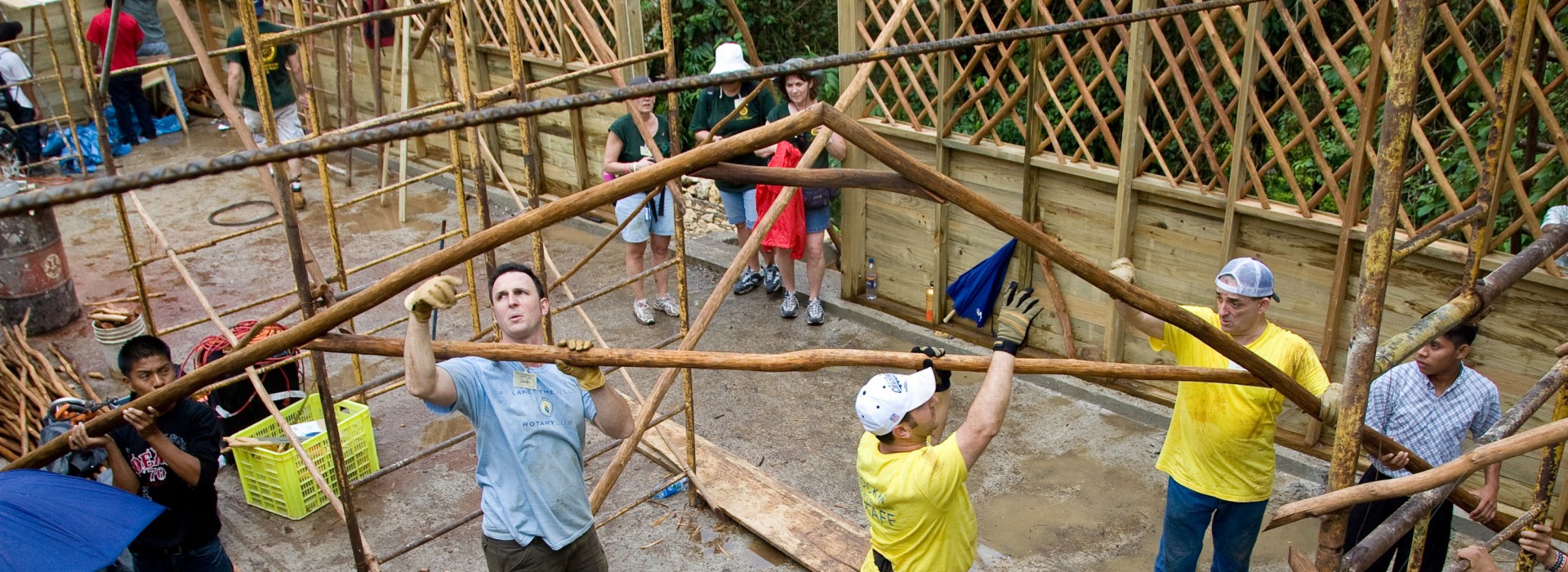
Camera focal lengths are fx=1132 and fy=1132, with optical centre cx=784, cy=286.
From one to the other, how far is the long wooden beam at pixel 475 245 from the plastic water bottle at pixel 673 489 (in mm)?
2869

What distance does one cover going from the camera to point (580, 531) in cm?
364

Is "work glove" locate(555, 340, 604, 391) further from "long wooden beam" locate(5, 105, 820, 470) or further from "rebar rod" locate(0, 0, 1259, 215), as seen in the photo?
"rebar rod" locate(0, 0, 1259, 215)

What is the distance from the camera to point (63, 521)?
3170mm

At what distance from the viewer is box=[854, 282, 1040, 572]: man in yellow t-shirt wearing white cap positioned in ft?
10.1

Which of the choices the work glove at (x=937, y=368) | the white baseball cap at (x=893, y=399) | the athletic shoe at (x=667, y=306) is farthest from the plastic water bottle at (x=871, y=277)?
the white baseball cap at (x=893, y=399)

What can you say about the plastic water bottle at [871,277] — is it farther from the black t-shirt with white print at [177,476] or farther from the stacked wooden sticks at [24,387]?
the stacked wooden sticks at [24,387]

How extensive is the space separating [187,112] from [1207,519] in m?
11.6

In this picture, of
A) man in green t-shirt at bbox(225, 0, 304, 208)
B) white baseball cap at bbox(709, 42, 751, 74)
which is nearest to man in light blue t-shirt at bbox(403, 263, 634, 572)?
white baseball cap at bbox(709, 42, 751, 74)

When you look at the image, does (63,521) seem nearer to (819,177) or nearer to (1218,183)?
(819,177)

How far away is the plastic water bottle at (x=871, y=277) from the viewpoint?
23.3 ft

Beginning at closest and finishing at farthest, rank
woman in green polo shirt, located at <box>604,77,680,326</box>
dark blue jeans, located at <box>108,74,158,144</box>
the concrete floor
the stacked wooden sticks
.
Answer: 1. the concrete floor
2. the stacked wooden sticks
3. woman in green polo shirt, located at <box>604,77,680,326</box>
4. dark blue jeans, located at <box>108,74,158,144</box>

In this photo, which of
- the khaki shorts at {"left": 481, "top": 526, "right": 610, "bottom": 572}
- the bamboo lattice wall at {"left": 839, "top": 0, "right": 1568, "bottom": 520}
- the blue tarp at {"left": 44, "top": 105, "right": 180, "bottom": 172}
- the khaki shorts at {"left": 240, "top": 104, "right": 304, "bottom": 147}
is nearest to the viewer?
the khaki shorts at {"left": 481, "top": 526, "right": 610, "bottom": 572}

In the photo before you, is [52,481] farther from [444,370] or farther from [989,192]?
[989,192]

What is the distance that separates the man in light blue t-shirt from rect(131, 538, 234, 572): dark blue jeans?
43.9 inches
